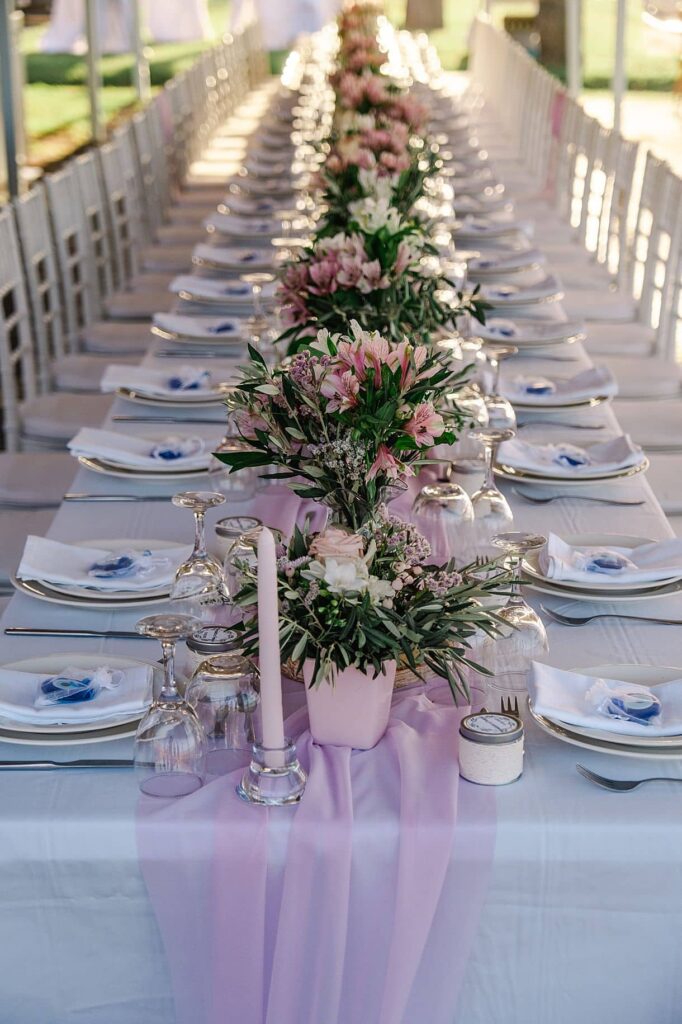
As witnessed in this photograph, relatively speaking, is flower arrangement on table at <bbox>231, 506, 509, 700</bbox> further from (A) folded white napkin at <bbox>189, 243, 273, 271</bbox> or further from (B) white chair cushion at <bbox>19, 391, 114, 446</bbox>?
(A) folded white napkin at <bbox>189, 243, 273, 271</bbox>

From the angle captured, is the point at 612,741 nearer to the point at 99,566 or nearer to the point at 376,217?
the point at 99,566

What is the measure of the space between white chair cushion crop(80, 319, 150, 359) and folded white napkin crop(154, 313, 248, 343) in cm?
70

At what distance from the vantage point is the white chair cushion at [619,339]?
4938mm

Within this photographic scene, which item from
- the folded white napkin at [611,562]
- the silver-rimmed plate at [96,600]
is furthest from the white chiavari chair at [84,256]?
the folded white napkin at [611,562]

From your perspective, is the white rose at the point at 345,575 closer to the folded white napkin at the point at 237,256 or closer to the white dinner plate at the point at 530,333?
the white dinner plate at the point at 530,333

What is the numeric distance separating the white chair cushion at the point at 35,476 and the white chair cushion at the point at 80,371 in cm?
72

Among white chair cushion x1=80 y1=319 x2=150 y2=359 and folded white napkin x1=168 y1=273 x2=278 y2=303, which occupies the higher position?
folded white napkin x1=168 y1=273 x2=278 y2=303

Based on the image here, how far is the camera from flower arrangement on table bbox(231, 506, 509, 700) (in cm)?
174

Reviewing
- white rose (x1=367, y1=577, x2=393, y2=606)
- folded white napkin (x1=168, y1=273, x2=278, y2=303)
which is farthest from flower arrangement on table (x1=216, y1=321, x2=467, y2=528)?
folded white napkin (x1=168, y1=273, x2=278, y2=303)

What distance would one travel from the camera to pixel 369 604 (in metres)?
1.74

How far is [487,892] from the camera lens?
1.72 metres

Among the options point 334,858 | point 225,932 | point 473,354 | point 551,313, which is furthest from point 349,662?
point 551,313

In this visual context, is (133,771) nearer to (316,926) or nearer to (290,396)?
(316,926)

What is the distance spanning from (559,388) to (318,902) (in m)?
2.18
